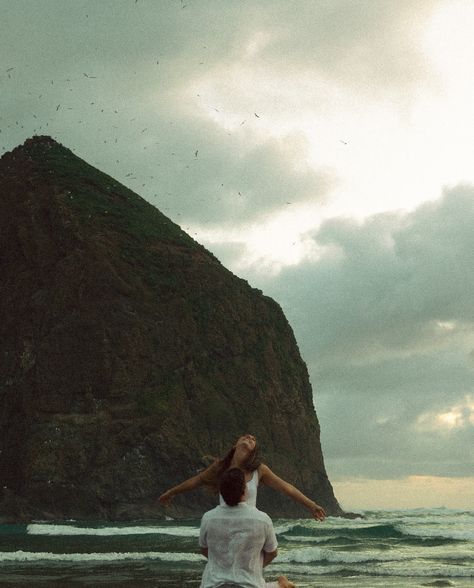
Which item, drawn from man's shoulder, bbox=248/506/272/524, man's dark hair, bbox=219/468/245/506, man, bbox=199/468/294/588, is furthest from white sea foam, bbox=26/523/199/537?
man's dark hair, bbox=219/468/245/506

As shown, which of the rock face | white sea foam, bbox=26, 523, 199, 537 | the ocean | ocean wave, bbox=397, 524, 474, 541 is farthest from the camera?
the rock face

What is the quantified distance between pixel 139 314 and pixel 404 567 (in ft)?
143

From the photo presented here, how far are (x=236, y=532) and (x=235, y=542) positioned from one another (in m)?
0.07

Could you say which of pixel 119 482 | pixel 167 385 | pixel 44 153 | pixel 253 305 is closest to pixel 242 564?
pixel 119 482

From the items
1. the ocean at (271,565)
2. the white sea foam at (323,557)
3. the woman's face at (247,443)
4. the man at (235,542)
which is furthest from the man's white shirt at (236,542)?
the white sea foam at (323,557)

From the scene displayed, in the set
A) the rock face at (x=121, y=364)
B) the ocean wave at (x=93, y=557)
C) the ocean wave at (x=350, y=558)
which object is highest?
the rock face at (x=121, y=364)

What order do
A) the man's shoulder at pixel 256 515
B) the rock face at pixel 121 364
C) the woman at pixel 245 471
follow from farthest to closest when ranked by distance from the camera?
1. the rock face at pixel 121 364
2. the woman at pixel 245 471
3. the man's shoulder at pixel 256 515

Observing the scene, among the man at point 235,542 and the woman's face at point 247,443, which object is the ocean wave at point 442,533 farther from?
the woman's face at point 247,443

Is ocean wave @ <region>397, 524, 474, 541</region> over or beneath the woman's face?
beneath

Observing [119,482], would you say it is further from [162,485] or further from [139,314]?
[139,314]

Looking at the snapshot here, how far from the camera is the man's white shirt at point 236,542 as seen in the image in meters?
5.78

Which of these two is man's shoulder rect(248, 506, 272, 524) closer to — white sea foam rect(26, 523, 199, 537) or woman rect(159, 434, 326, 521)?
woman rect(159, 434, 326, 521)

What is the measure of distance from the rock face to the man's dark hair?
51.3 meters

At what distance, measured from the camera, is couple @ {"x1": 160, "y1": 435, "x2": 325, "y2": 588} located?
5.77 m
